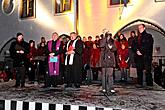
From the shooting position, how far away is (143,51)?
646 centimetres

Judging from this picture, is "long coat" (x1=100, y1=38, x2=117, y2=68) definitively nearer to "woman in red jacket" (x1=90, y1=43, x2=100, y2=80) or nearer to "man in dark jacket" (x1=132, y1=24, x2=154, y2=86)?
"man in dark jacket" (x1=132, y1=24, x2=154, y2=86)

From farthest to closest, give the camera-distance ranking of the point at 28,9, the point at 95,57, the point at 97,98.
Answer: the point at 28,9, the point at 95,57, the point at 97,98

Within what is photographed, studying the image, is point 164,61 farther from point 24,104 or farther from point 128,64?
point 24,104

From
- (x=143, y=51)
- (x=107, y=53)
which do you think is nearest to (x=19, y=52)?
(x=107, y=53)

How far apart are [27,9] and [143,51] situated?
647cm

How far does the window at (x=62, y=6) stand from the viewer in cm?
1030

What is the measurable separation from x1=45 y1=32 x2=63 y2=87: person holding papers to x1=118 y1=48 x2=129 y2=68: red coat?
1.96 m

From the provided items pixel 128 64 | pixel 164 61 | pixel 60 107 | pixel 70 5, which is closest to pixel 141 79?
pixel 128 64

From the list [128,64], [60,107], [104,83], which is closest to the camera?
[60,107]

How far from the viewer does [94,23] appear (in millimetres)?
9734

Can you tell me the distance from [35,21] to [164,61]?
536cm

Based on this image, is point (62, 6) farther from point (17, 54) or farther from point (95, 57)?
point (17, 54)

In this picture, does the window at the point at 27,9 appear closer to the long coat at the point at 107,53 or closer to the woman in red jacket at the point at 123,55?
the woman in red jacket at the point at 123,55

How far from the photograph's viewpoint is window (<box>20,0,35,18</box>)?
36.8 feet
